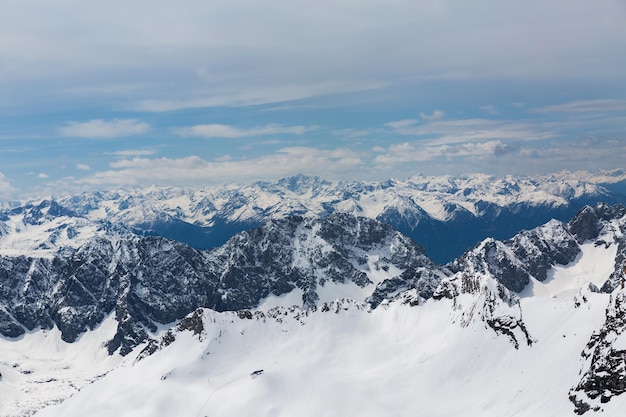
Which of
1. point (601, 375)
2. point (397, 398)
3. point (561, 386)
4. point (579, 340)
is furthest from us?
point (397, 398)

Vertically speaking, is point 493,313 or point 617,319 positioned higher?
point 617,319

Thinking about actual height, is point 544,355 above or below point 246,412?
above

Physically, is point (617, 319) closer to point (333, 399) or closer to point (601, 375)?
point (601, 375)

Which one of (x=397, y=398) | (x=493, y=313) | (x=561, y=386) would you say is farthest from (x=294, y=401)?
(x=561, y=386)

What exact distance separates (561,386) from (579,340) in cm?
1844

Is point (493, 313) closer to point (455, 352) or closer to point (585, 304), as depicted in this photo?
point (455, 352)

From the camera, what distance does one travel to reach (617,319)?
133500 mm

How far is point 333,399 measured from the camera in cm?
19300

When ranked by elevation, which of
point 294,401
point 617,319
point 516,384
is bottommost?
point 294,401

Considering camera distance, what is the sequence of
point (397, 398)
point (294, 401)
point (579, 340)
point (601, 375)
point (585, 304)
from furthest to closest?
1. point (294, 401)
2. point (397, 398)
3. point (585, 304)
4. point (579, 340)
5. point (601, 375)

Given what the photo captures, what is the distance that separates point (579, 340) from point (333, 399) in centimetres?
8562

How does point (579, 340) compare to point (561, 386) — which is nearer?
point (561, 386)

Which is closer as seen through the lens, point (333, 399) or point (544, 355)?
point (544, 355)

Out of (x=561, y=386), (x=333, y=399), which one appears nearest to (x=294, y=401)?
(x=333, y=399)
